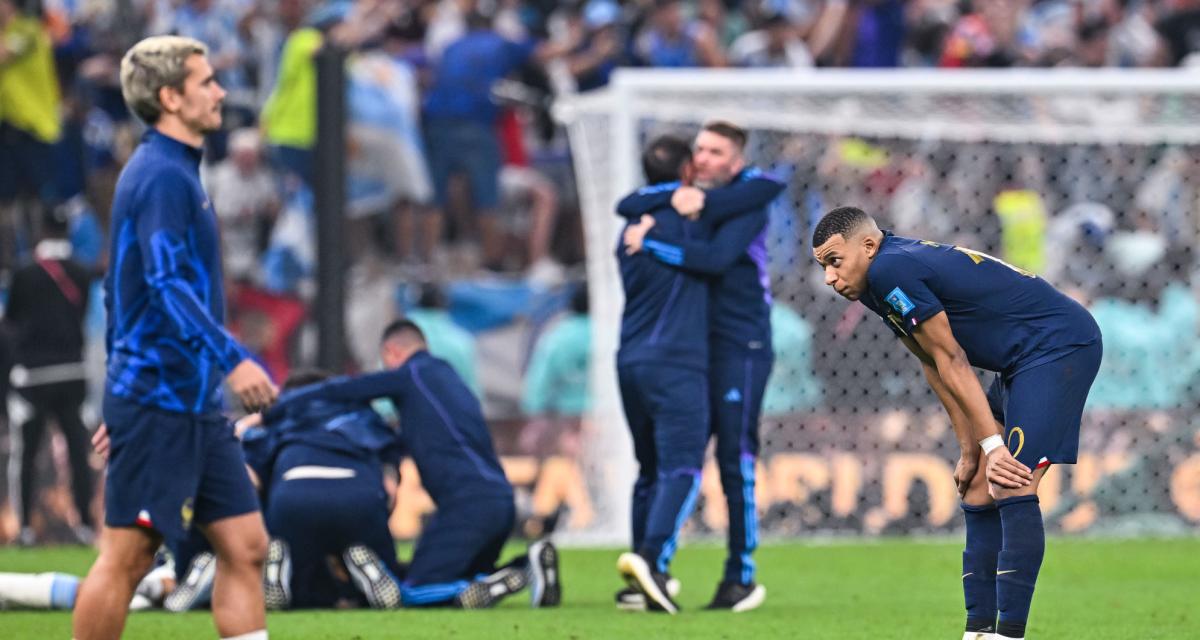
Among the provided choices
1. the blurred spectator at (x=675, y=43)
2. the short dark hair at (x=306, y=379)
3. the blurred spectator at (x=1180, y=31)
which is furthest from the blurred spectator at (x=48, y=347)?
the blurred spectator at (x=1180, y=31)

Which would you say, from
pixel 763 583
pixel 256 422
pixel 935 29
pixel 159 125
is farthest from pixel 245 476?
pixel 935 29

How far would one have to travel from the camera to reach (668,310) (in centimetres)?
966

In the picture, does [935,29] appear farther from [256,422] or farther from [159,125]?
[159,125]

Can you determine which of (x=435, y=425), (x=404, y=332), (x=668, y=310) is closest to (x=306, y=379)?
(x=404, y=332)

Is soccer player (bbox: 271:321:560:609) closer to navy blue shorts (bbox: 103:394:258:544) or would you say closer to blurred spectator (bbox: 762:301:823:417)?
navy blue shorts (bbox: 103:394:258:544)

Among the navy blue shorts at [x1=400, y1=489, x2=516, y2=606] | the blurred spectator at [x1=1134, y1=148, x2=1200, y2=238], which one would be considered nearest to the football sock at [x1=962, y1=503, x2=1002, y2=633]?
the navy blue shorts at [x1=400, y1=489, x2=516, y2=606]

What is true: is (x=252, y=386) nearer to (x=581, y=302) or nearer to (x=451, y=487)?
(x=451, y=487)

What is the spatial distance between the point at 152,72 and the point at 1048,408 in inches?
130

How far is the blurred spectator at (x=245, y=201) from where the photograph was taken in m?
17.9

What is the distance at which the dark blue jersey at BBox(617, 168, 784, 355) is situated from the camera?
953 cm

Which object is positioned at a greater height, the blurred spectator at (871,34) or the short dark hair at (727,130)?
the blurred spectator at (871,34)

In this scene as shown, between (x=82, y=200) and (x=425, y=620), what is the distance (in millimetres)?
9960

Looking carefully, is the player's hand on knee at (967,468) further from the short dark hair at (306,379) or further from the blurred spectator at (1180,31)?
the blurred spectator at (1180,31)

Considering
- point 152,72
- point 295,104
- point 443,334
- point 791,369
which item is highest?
point 295,104
